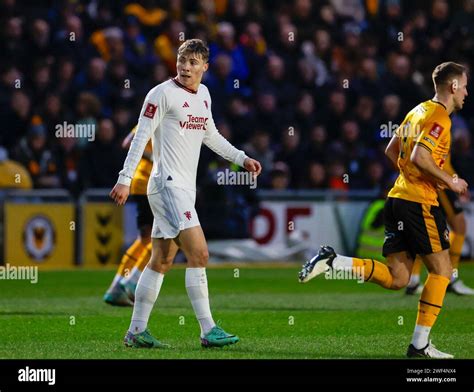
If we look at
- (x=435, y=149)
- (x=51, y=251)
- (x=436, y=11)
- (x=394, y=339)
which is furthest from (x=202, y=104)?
(x=436, y=11)

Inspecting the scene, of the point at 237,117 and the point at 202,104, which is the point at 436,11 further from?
the point at 202,104

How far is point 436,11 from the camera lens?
77.2ft

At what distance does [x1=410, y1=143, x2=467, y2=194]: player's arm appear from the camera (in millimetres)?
9070

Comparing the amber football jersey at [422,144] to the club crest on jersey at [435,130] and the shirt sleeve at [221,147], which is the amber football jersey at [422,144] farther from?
the shirt sleeve at [221,147]

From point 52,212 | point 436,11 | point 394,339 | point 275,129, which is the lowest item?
point 394,339

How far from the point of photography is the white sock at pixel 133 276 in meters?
13.1

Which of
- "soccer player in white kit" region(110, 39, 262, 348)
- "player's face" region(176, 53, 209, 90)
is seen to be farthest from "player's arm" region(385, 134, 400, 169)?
"player's face" region(176, 53, 209, 90)

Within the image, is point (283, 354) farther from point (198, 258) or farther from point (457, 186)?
point (457, 186)

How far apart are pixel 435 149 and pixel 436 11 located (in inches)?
582

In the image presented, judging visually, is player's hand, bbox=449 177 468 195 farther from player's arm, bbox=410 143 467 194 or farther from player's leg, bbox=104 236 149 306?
player's leg, bbox=104 236 149 306

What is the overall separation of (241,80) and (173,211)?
11839mm

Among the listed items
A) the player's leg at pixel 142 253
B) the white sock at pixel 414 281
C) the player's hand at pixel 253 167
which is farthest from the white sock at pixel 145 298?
the white sock at pixel 414 281
